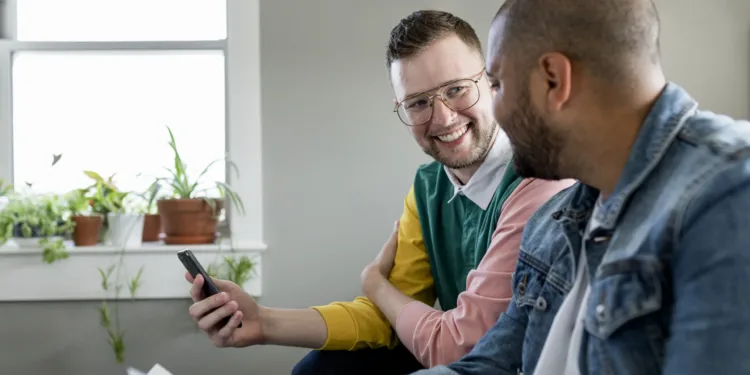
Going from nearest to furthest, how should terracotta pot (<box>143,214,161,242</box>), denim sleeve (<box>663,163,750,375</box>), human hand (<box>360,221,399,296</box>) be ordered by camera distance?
denim sleeve (<box>663,163,750,375</box>) → human hand (<box>360,221,399,296</box>) → terracotta pot (<box>143,214,161,242</box>)

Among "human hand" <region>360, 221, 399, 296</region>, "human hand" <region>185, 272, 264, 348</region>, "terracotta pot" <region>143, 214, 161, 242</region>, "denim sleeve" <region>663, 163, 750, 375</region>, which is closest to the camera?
"denim sleeve" <region>663, 163, 750, 375</region>

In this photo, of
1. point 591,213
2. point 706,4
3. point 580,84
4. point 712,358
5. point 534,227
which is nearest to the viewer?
point 712,358

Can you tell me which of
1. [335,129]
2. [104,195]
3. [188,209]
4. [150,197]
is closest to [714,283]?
[335,129]

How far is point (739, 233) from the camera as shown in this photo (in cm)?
69

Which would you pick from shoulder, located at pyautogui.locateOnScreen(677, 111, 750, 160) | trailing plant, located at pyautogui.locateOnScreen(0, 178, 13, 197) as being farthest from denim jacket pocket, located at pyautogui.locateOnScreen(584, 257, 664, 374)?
trailing plant, located at pyautogui.locateOnScreen(0, 178, 13, 197)

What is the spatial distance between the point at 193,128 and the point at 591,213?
1781mm

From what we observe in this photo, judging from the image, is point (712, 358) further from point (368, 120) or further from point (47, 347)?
point (47, 347)

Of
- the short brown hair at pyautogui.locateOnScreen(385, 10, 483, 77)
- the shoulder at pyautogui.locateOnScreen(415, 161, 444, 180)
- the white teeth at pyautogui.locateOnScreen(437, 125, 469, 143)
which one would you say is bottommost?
the shoulder at pyautogui.locateOnScreen(415, 161, 444, 180)

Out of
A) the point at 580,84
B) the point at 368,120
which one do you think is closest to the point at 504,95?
the point at 580,84

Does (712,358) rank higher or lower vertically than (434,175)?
lower

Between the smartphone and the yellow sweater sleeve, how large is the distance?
0.23 m

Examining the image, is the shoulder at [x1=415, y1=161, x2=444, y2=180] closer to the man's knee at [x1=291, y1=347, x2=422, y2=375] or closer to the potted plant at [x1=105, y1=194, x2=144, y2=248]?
the man's knee at [x1=291, y1=347, x2=422, y2=375]

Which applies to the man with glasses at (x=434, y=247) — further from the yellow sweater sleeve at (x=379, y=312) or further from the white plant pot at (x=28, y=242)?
the white plant pot at (x=28, y=242)

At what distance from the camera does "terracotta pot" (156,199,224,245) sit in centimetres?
229
